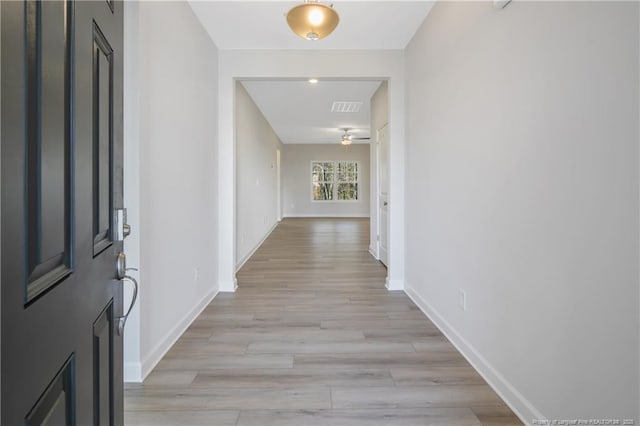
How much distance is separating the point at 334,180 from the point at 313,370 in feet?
35.6

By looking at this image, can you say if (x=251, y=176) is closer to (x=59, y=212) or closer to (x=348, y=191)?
(x=59, y=212)

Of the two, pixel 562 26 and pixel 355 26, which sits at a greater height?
pixel 355 26

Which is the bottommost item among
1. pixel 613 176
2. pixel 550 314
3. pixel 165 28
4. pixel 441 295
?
pixel 441 295

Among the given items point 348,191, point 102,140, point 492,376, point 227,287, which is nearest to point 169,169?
point 102,140

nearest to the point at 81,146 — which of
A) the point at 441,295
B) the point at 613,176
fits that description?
the point at 613,176

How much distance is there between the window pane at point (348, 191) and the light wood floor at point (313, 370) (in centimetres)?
926

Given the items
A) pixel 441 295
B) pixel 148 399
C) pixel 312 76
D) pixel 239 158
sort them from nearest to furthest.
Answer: pixel 148 399, pixel 441 295, pixel 312 76, pixel 239 158

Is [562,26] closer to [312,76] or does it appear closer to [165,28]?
[165,28]

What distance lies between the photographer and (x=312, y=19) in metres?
2.36

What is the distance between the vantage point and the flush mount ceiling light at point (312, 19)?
2.32m

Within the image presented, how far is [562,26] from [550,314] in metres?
1.11

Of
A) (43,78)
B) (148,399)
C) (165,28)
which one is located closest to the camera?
(43,78)

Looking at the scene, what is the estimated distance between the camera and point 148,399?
182 cm

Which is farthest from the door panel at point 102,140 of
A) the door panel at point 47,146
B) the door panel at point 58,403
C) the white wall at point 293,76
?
the white wall at point 293,76
